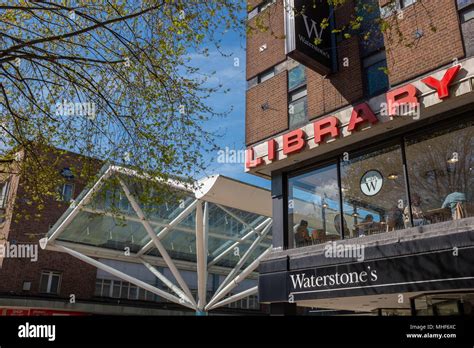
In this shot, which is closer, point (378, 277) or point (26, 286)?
A: point (378, 277)

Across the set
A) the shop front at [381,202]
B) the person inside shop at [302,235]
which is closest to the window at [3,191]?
Result: the shop front at [381,202]

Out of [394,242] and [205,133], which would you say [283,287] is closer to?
[394,242]

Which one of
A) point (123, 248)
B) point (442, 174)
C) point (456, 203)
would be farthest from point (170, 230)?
point (456, 203)

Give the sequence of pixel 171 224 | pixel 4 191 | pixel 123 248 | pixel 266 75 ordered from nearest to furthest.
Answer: pixel 266 75, pixel 171 224, pixel 123 248, pixel 4 191

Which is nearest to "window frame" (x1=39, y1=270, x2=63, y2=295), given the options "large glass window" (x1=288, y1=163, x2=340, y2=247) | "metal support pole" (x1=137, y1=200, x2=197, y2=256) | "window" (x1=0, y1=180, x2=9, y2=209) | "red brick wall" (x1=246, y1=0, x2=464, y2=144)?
"window" (x1=0, y1=180, x2=9, y2=209)

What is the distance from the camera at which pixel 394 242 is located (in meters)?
9.89

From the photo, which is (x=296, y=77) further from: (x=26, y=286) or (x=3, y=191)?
(x=3, y=191)

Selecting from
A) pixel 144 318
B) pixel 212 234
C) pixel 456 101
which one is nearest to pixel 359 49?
pixel 456 101

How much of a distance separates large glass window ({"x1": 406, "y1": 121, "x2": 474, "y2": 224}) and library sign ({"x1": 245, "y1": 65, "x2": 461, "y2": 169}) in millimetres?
1025

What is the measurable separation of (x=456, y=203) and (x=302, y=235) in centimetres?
437

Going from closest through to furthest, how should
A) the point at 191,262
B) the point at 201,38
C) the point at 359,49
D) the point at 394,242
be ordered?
the point at 201,38 → the point at 394,242 → the point at 359,49 → the point at 191,262

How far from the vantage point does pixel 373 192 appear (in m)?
11.4

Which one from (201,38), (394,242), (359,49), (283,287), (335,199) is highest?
(359,49)

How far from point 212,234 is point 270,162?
1412 cm
